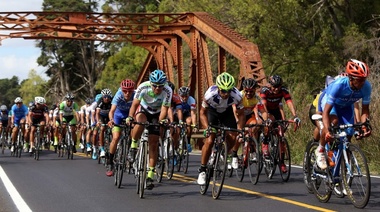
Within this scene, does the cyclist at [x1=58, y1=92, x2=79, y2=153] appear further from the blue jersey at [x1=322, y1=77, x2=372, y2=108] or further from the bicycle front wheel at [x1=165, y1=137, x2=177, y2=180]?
the blue jersey at [x1=322, y1=77, x2=372, y2=108]

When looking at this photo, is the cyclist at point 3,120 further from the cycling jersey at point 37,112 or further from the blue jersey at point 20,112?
the cycling jersey at point 37,112

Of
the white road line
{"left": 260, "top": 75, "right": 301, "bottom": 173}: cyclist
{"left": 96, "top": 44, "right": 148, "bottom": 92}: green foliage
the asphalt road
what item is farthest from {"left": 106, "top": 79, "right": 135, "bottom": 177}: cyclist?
{"left": 96, "top": 44, "right": 148, "bottom": 92}: green foliage

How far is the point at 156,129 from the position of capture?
1180cm

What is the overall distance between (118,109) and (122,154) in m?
1.87

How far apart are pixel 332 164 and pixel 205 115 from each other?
2.50 meters

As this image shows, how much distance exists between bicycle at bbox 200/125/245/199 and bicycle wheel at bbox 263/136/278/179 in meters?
2.16

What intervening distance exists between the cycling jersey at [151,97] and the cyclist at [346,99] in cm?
271

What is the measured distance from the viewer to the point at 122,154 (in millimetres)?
12961

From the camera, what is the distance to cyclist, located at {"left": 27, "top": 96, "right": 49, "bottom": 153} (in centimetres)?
2250

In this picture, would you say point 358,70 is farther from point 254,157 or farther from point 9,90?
point 9,90

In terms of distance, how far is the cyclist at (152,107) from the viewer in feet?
38.3

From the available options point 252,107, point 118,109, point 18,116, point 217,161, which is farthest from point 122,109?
point 18,116

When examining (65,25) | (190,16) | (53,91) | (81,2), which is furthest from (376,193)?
(53,91)

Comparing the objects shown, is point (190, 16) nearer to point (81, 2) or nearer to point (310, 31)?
point (310, 31)
